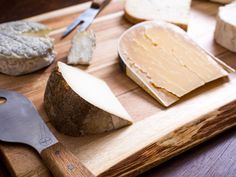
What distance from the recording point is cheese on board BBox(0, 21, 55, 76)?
4.19ft

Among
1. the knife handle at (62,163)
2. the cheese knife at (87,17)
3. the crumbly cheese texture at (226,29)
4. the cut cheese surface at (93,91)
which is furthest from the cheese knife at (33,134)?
the crumbly cheese texture at (226,29)

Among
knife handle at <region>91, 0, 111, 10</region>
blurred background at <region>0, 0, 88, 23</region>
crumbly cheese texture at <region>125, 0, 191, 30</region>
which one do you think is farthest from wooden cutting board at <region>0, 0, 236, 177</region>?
blurred background at <region>0, 0, 88, 23</region>

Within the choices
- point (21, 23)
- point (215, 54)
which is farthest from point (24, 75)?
point (215, 54)

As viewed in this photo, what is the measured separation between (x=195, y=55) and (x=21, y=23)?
0.75 m

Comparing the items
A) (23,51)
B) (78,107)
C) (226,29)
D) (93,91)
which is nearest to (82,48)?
(23,51)

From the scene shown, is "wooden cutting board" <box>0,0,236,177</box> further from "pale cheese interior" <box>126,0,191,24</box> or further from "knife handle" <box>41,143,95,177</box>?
"pale cheese interior" <box>126,0,191,24</box>

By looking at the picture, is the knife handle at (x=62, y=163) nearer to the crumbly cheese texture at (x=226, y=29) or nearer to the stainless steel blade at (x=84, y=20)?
the stainless steel blade at (x=84, y=20)

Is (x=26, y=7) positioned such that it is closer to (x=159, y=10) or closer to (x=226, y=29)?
(x=159, y=10)

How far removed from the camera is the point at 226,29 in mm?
1418

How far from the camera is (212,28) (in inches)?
62.4

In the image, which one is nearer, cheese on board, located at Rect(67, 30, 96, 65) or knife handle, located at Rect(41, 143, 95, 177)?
knife handle, located at Rect(41, 143, 95, 177)

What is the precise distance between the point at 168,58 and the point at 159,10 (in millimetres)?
424

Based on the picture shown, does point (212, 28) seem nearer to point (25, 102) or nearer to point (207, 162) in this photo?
point (207, 162)

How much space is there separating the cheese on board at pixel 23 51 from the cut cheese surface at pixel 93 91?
21 cm
